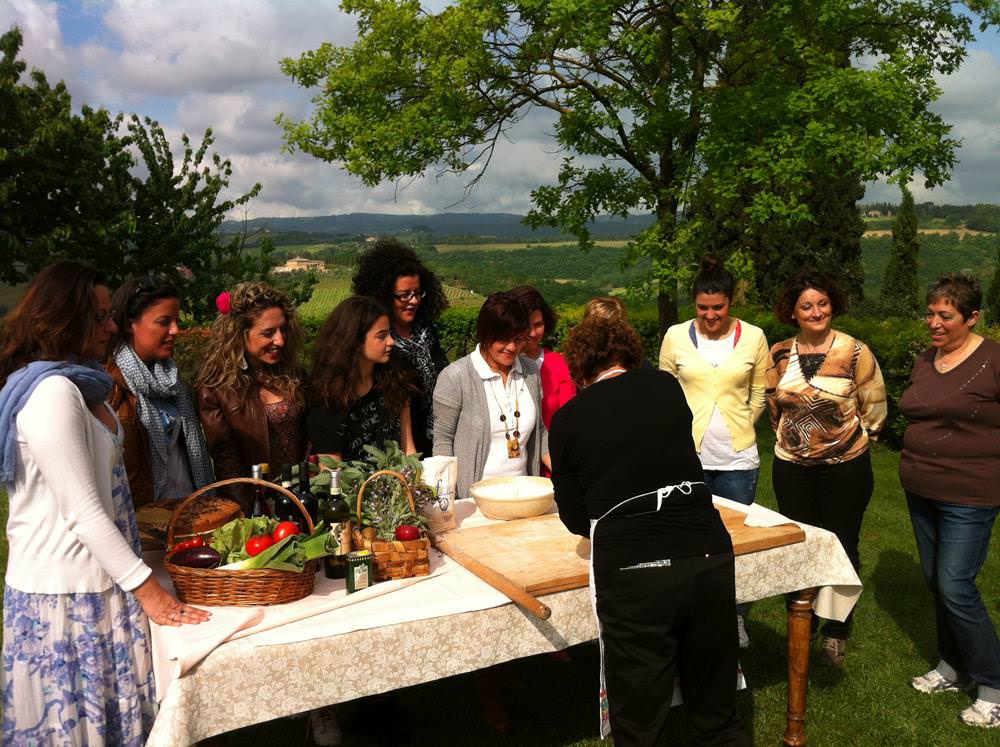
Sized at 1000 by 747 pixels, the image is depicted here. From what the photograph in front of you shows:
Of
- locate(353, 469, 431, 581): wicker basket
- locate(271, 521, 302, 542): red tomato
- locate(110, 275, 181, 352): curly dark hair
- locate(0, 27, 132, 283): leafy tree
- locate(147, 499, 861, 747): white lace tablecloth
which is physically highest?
locate(0, 27, 132, 283): leafy tree

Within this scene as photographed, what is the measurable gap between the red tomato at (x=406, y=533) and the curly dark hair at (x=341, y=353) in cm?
103

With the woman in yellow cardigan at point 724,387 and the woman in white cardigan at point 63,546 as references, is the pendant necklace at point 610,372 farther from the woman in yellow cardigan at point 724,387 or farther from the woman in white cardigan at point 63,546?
the woman in yellow cardigan at point 724,387

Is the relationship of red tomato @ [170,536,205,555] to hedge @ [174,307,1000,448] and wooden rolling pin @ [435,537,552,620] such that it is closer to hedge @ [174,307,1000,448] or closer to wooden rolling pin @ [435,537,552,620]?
wooden rolling pin @ [435,537,552,620]

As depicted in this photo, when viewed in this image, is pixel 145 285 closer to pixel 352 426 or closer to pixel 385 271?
pixel 352 426

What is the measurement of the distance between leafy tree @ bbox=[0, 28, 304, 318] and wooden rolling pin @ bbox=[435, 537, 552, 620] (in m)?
10.8

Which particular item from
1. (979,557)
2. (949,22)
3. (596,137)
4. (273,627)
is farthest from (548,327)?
(949,22)

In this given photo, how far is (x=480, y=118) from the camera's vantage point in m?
11.3

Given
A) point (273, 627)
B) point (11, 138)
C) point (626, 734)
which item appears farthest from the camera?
point (11, 138)

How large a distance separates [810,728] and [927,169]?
7831 millimetres

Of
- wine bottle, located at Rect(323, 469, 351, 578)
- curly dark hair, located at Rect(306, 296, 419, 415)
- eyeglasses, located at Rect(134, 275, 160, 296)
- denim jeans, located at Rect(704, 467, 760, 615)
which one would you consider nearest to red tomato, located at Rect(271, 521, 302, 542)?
wine bottle, located at Rect(323, 469, 351, 578)

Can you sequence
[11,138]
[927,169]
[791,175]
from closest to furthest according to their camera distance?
1. [791,175]
2. [927,169]
3. [11,138]

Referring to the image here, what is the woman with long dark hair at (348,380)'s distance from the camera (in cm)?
349

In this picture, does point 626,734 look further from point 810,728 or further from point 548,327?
point 548,327

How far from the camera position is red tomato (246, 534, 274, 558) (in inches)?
96.0
